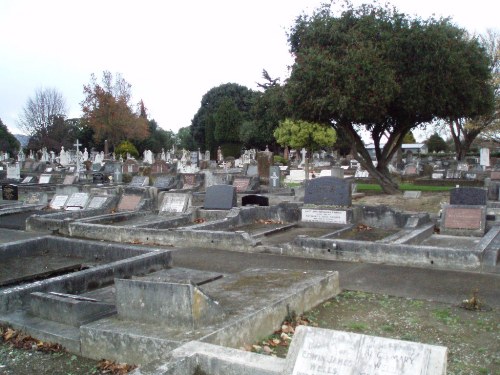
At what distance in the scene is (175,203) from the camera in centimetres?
1577

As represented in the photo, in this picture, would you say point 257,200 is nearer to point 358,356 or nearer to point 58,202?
point 58,202

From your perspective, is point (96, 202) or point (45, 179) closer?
point (96, 202)

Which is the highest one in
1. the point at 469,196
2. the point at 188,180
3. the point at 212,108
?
the point at 212,108

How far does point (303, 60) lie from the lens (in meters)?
20.6

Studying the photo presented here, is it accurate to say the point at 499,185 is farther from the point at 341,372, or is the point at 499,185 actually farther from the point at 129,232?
the point at 341,372

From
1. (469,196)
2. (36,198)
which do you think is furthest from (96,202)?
(469,196)

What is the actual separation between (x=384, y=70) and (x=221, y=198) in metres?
8.14

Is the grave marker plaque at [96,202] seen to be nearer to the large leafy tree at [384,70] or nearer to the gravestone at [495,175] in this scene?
the large leafy tree at [384,70]

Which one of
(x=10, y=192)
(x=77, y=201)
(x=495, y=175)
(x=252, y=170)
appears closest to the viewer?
(x=77, y=201)

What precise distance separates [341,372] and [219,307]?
256cm

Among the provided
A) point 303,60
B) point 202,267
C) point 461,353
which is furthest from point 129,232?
point 303,60

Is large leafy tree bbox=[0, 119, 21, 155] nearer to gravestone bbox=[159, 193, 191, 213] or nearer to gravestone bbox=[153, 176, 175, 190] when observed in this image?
gravestone bbox=[153, 176, 175, 190]

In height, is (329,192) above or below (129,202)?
above

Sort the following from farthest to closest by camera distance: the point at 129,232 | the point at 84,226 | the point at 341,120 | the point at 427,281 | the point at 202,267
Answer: the point at 341,120
the point at 84,226
the point at 129,232
the point at 202,267
the point at 427,281
